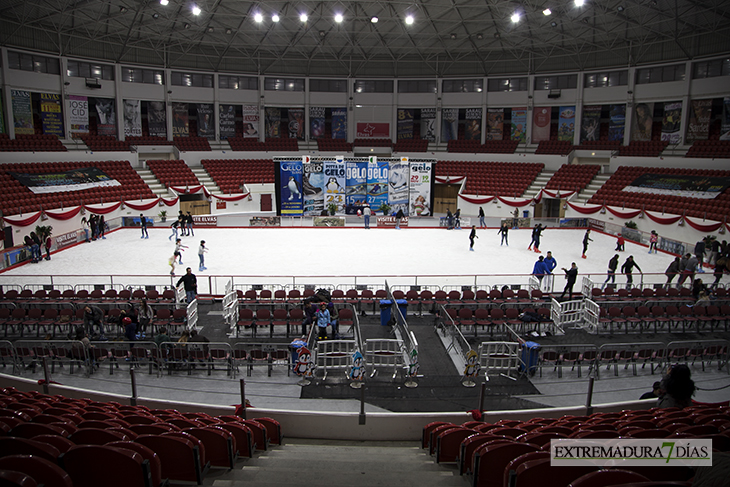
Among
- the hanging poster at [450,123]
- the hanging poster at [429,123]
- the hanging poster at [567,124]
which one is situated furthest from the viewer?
the hanging poster at [429,123]

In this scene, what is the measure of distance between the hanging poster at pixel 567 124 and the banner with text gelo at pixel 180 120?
36.6m

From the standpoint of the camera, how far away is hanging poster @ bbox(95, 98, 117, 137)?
1620 inches

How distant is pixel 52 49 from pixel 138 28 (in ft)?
22.6

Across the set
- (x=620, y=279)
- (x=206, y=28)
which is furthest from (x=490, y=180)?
(x=206, y=28)

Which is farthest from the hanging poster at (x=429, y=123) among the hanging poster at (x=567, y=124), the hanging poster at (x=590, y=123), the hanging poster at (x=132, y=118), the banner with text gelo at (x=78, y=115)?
the banner with text gelo at (x=78, y=115)

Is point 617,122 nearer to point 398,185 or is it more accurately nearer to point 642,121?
point 642,121

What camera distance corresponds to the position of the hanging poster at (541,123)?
151ft

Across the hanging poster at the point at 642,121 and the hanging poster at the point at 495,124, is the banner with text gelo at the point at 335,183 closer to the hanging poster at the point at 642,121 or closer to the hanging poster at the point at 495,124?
the hanging poster at the point at 495,124

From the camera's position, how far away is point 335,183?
3669 centimetres

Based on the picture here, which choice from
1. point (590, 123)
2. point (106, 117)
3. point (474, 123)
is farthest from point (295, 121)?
point (590, 123)

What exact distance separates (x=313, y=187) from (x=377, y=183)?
5026 millimetres

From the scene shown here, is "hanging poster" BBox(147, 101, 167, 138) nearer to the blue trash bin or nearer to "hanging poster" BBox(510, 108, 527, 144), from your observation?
"hanging poster" BBox(510, 108, 527, 144)

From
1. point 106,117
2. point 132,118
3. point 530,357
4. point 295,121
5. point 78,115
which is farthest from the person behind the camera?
point 295,121

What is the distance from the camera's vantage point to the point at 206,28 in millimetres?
39438
